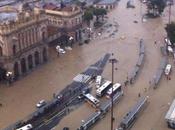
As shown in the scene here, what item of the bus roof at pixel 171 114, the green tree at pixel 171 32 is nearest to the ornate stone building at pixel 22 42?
the green tree at pixel 171 32

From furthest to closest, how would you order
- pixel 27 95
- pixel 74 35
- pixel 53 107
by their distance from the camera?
pixel 74 35 < pixel 27 95 < pixel 53 107

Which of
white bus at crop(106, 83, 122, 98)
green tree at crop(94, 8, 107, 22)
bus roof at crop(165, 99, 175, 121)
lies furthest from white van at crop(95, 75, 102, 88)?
green tree at crop(94, 8, 107, 22)

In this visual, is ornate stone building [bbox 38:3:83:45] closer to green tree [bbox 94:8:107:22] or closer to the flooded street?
the flooded street

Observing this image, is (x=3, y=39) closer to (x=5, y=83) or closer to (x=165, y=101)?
(x=5, y=83)

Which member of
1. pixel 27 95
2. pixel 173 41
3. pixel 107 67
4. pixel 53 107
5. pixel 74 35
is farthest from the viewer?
pixel 74 35

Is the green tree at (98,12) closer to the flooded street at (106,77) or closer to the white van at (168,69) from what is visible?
the flooded street at (106,77)

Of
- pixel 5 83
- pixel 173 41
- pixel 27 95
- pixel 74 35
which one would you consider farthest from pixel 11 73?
pixel 173 41
